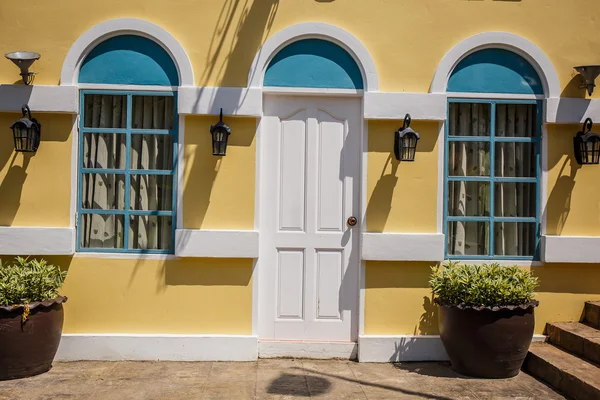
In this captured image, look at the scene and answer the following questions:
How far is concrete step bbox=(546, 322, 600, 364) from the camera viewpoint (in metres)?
5.95

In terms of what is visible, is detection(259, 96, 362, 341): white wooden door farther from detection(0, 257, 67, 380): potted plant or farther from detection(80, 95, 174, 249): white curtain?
detection(0, 257, 67, 380): potted plant

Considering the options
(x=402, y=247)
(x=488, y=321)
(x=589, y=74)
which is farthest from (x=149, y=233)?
(x=589, y=74)

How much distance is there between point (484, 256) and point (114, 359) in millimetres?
3691

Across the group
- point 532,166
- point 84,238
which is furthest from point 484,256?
point 84,238

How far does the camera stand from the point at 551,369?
5.87 metres

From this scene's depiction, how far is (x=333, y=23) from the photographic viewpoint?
6.55 meters

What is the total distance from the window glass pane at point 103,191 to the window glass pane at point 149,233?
21 centimetres

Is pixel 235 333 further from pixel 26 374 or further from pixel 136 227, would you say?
pixel 26 374

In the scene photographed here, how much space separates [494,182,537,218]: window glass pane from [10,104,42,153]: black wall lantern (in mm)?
4441

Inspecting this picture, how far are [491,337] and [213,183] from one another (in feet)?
Result: 9.48

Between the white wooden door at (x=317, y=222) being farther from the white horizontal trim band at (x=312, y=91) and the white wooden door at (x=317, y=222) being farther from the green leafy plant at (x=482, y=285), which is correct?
the green leafy plant at (x=482, y=285)

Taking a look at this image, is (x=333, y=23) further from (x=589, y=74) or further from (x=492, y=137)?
(x=589, y=74)

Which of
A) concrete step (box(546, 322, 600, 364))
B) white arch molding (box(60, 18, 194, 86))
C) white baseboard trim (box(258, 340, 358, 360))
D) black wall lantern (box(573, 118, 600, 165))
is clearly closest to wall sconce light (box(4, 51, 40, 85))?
white arch molding (box(60, 18, 194, 86))

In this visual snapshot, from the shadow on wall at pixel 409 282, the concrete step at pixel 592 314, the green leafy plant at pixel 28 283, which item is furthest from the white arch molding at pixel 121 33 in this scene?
the concrete step at pixel 592 314
